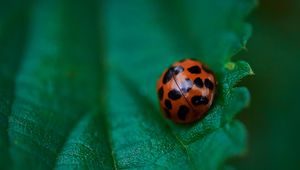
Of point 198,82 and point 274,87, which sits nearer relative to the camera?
point 198,82

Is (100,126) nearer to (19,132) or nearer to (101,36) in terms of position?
(19,132)

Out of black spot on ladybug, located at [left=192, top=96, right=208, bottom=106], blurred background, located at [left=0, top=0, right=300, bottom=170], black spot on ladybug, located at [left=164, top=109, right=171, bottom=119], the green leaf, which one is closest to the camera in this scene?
the green leaf

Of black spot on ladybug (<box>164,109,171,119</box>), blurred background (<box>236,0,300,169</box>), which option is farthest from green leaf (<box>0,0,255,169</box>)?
blurred background (<box>236,0,300,169</box>)

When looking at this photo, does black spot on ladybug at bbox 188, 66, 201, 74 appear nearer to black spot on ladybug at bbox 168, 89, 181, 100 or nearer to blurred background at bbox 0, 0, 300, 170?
black spot on ladybug at bbox 168, 89, 181, 100

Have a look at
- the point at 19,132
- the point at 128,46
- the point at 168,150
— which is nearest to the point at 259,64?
the point at 128,46

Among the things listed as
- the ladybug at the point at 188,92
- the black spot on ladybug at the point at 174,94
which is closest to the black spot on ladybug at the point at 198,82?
the ladybug at the point at 188,92

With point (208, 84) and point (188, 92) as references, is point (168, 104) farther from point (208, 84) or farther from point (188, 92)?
point (208, 84)

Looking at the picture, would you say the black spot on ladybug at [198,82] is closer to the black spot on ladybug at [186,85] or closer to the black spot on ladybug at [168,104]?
the black spot on ladybug at [186,85]

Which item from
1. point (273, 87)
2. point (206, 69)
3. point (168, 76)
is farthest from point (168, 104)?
point (273, 87)
